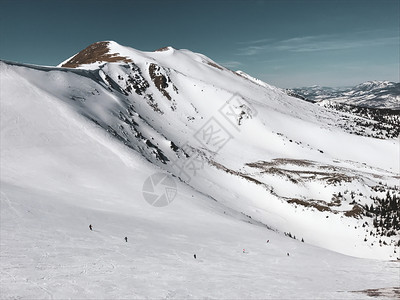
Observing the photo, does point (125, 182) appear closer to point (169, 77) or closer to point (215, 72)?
point (169, 77)

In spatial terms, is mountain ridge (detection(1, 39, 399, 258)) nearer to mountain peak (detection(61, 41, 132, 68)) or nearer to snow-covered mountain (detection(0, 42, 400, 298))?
snow-covered mountain (detection(0, 42, 400, 298))

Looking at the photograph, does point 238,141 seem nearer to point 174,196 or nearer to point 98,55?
point 174,196

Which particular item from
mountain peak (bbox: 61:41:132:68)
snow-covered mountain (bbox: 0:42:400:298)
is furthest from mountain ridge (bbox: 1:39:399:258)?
mountain peak (bbox: 61:41:132:68)

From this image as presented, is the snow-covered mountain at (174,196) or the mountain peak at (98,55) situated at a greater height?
the mountain peak at (98,55)

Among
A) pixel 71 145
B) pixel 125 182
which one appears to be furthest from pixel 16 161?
pixel 125 182

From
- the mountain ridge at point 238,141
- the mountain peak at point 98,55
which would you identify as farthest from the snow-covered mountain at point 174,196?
the mountain peak at point 98,55

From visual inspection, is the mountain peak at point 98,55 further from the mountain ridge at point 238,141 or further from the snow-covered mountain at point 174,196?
the snow-covered mountain at point 174,196

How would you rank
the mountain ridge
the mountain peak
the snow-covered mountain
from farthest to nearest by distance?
the mountain peak → the mountain ridge → the snow-covered mountain
